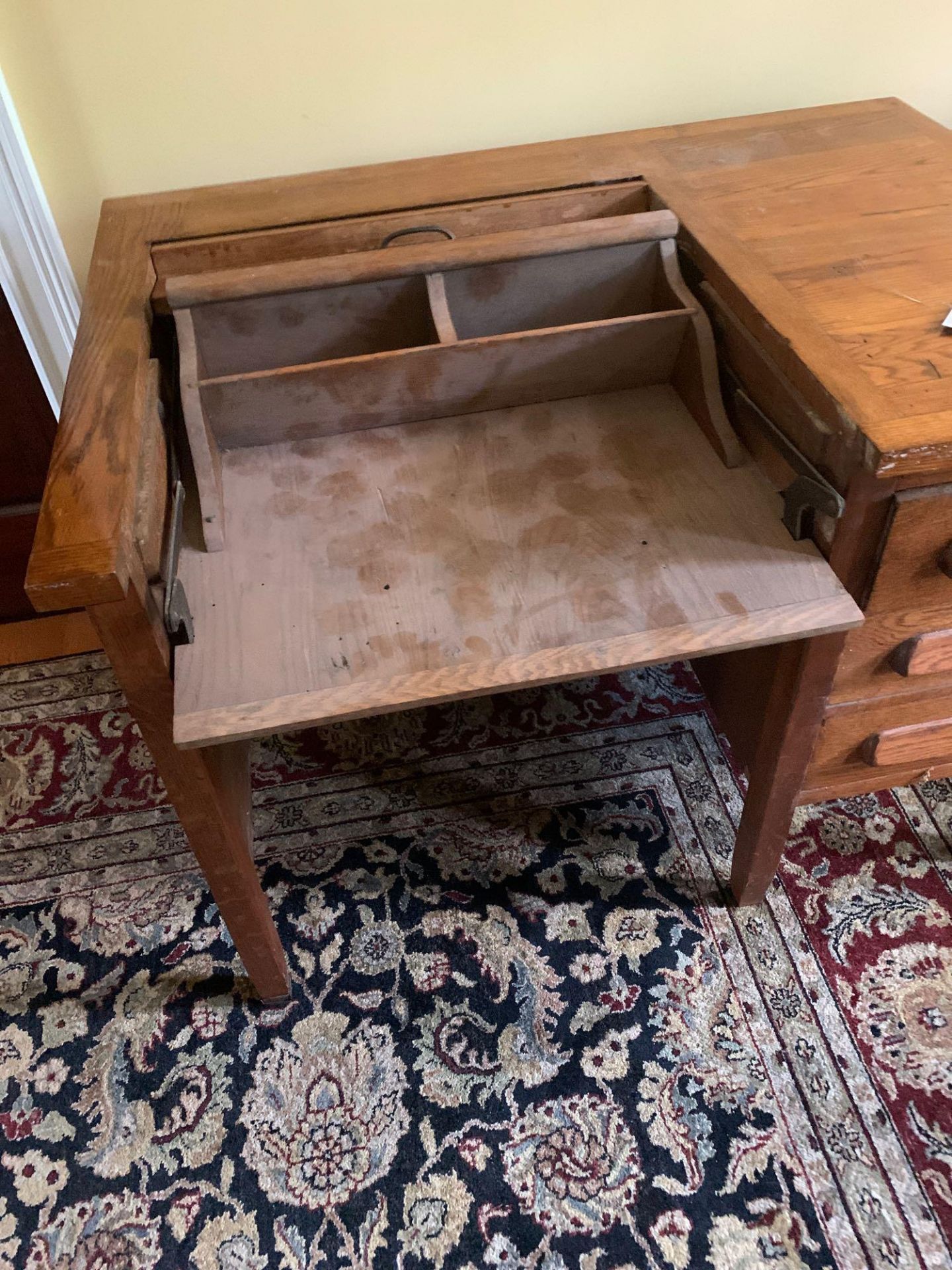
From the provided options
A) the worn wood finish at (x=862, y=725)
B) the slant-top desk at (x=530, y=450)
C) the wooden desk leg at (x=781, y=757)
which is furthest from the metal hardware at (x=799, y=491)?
the worn wood finish at (x=862, y=725)

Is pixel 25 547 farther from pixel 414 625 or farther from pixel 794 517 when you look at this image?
pixel 794 517

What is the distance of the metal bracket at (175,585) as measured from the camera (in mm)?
790

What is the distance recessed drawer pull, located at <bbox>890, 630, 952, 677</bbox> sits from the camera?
911 millimetres

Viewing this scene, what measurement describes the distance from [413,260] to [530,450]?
0.25 m

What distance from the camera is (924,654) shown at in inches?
36.1

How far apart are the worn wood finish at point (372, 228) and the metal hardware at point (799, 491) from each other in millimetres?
410

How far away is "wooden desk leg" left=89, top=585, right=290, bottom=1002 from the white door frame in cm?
73

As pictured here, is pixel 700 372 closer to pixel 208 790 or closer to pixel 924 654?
pixel 924 654

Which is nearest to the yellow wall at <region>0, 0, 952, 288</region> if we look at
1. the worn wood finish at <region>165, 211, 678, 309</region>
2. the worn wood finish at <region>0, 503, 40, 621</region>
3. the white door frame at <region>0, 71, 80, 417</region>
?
the white door frame at <region>0, 71, 80, 417</region>

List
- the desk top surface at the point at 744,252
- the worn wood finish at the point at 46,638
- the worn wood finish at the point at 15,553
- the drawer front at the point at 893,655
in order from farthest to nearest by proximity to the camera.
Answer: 1. the worn wood finish at the point at 46,638
2. the worn wood finish at the point at 15,553
3. the drawer front at the point at 893,655
4. the desk top surface at the point at 744,252

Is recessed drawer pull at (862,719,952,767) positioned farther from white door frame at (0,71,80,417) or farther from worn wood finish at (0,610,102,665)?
worn wood finish at (0,610,102,665)

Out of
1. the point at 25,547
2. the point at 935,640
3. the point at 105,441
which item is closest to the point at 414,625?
the point at 105,441

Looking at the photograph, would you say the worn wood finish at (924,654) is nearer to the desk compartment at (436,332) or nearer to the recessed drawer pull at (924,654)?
the recessed drawer pull at (924,654)

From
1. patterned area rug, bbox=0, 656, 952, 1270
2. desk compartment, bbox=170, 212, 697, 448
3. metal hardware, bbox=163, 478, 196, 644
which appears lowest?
patterned area rug, bbox=0, 656, 952, 1270
